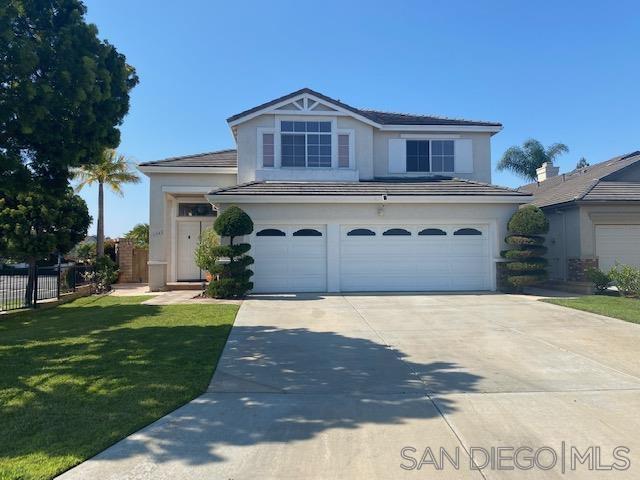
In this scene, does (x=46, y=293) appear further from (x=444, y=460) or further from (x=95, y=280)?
(x=444, y=460)

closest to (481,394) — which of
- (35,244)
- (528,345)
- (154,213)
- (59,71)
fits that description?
(528,345)

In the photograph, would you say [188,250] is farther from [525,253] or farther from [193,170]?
[525,253]

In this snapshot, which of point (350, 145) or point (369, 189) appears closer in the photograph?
point (369, 189)

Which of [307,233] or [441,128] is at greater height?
[441,128]

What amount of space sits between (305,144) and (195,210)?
562 cm

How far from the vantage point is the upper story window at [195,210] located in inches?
751

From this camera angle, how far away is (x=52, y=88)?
7.72 m

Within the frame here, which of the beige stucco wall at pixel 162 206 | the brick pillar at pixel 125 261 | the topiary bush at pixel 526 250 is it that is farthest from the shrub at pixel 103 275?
the topiary bush at pixel 526 250

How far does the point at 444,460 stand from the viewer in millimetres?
3787

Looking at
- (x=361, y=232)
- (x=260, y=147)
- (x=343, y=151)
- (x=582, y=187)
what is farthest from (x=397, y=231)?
(x=582, y=187)

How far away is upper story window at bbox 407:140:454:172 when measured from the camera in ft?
60.2

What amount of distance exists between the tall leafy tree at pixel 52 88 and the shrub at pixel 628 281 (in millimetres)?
14585

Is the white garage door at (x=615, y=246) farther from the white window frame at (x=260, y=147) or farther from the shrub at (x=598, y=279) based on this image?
the white window frame at (x=260, y=147)

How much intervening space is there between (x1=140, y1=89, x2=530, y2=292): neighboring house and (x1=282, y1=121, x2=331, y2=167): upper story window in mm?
38
